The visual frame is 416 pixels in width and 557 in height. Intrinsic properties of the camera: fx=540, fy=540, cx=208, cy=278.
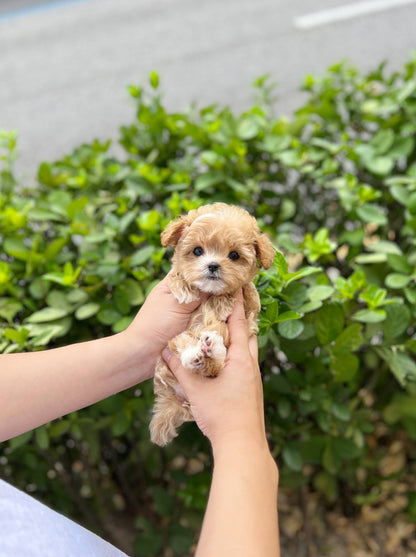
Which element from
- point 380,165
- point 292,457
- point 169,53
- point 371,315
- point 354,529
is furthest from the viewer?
point 169,53

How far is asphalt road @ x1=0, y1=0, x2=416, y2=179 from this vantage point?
20.9 feet

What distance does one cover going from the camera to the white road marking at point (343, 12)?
7207 millimetres

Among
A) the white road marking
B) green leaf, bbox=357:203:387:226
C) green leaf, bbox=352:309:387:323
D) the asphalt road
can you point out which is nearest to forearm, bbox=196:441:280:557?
green leaf, bbox=352:309:387:323

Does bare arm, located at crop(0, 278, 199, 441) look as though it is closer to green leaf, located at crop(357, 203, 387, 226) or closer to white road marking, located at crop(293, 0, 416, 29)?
green leaf, located at crop(357, 203, 387, 226)

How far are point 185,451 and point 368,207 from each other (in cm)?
125

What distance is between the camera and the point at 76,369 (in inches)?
60.2

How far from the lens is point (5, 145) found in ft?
8.14

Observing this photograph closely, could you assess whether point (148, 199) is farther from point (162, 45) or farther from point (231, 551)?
point (162, 45)

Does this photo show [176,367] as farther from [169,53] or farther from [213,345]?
[169,53]

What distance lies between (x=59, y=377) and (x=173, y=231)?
20.7 inches

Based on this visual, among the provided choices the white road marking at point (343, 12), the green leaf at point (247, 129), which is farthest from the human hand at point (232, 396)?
the white road marking at point (343, 12)

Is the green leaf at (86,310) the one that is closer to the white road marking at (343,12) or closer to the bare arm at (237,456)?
the bare arm at (237,456)

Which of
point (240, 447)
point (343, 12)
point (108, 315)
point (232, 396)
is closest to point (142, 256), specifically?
point (108, 315)

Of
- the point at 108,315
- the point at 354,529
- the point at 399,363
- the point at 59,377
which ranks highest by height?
the point at 59,377
